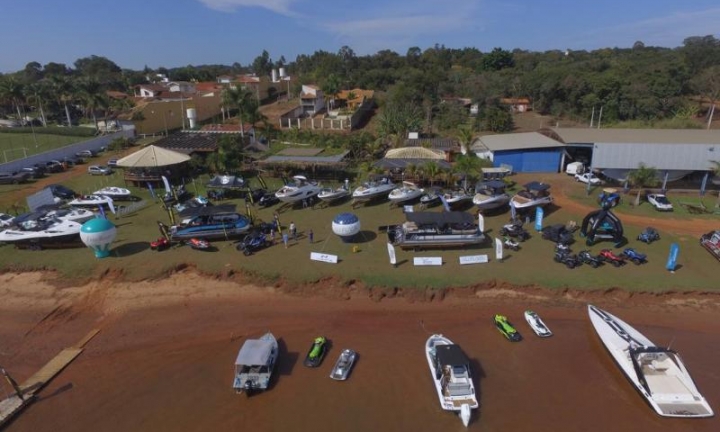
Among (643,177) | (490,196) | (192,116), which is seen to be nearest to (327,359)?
(490,196)

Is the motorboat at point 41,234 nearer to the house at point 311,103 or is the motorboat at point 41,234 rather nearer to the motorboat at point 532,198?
the motorboat at point 532,198

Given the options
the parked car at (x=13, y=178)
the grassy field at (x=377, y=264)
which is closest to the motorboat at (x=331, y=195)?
the grassy field at (x=377, y=264)

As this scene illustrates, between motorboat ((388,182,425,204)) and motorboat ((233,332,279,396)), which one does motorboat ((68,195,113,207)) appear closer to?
motorboat ((388,182,425,204))

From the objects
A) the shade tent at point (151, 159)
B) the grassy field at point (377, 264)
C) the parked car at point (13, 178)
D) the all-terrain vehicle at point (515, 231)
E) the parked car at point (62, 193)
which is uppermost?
the shade tent at point (151, 159)

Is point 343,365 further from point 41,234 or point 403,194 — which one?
point 41,234

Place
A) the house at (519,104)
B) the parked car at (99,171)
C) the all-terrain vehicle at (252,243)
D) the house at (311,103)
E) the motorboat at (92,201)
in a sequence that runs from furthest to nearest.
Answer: the house at (519,104), the house at (311,103), the parked car at (99,171), the motorboat at (92,201), the all-terrain vehicle at (252,243)

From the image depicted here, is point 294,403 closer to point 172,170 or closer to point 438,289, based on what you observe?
point 438,289

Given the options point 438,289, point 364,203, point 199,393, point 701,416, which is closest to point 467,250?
point 438,289
